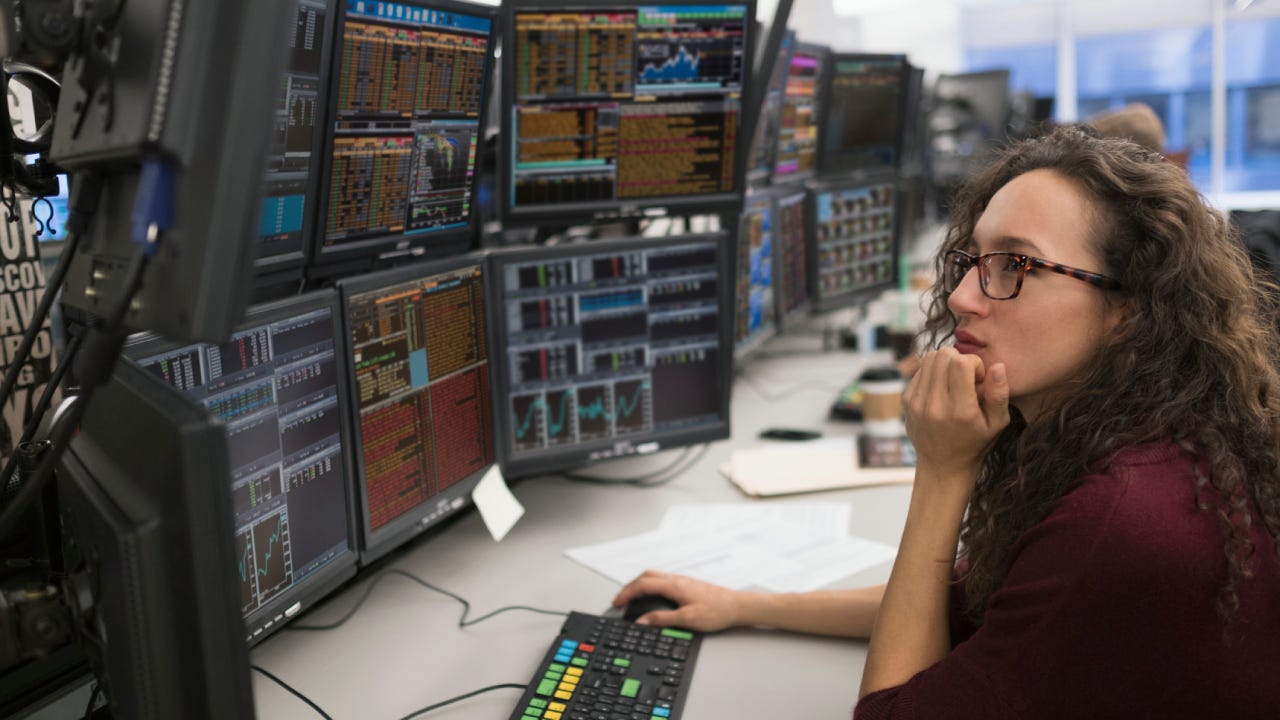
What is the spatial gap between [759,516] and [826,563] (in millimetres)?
220

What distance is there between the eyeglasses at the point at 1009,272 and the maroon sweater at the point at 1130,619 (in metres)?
0.20

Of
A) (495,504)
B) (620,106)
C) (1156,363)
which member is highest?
(620,106)

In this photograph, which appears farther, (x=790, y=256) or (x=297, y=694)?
(x=790, y=256)

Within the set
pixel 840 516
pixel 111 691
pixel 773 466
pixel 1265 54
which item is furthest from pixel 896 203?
pixel 1265 54

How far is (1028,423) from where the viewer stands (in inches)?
44.8

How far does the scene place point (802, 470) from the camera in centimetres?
198

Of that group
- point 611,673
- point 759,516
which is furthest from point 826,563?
point 611,673

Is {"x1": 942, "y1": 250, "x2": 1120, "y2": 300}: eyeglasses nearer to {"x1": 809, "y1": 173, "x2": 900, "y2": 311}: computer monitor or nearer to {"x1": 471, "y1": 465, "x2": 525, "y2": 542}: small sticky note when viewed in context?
{"x1": 471, "y1": 465, "x2": 525, "y2": 542}: small sticky note

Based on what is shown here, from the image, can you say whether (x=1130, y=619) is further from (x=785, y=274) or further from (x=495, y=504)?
(x=785, y=274)

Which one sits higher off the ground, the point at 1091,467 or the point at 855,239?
the point at 855,239

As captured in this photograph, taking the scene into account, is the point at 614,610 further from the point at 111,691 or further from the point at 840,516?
the point at 111,691

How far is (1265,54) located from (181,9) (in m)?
11.0

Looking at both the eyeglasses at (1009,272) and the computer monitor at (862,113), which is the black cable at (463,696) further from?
the computer monitor at (862,113)

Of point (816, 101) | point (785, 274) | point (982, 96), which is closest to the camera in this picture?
point (785, 274)
